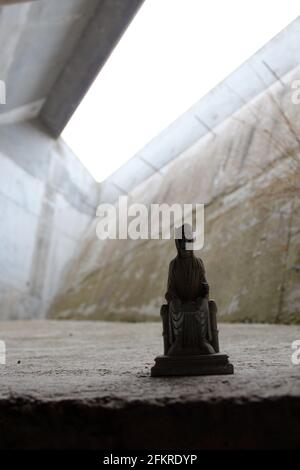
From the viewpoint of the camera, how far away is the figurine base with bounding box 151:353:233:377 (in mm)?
1843

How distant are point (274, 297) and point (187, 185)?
4.62m

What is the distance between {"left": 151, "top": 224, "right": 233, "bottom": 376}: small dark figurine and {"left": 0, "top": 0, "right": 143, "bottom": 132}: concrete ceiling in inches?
241

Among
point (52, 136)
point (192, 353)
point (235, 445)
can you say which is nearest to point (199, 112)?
point (52, 136)

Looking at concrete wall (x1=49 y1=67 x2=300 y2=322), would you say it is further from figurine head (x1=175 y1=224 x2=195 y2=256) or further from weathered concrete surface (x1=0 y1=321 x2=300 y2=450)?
weathered concrete surface (x1=0 y1=321 x2=300 y2=450)

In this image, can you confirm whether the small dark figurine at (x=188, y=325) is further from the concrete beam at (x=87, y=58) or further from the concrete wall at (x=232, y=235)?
the concrete beam at (x=87, y=58)

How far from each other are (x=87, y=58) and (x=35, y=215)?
406 centimetres

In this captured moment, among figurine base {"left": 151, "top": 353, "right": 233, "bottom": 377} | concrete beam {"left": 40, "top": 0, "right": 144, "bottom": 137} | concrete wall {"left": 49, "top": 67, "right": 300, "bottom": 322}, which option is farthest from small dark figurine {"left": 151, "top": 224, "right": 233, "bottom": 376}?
concrete beam {"left": 40, "top": 0, "right": 144, "bottom": 137}

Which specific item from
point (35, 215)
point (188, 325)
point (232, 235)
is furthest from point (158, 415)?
point (35, 215)

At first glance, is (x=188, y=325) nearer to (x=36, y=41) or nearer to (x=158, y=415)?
(x=158, y=415)

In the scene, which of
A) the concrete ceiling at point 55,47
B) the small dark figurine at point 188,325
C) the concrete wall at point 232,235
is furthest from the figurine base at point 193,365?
the concrete ceiling at point 55,47

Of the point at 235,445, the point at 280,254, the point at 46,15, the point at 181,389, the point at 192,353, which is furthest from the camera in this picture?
the point at 46,15

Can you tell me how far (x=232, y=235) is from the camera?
660 centimetres

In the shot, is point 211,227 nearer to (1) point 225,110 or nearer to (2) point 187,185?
(2) point 187,185

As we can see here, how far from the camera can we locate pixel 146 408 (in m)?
1.32
